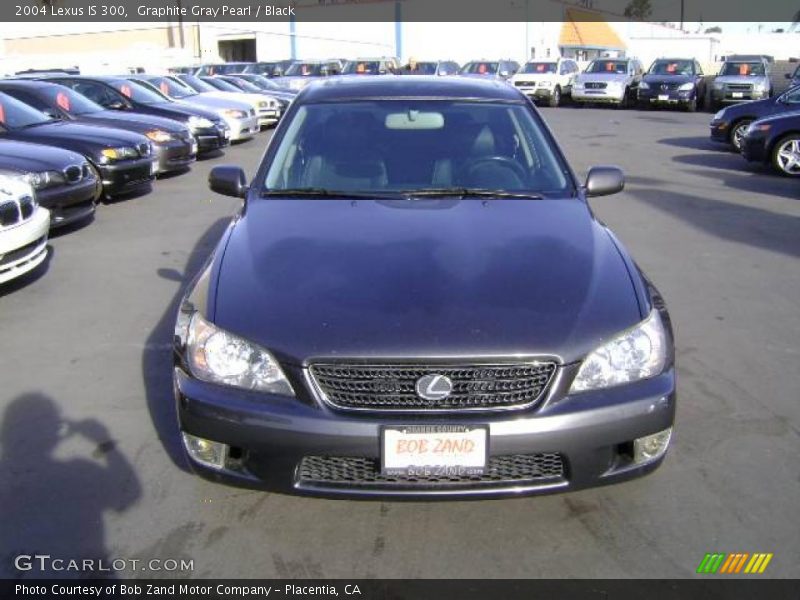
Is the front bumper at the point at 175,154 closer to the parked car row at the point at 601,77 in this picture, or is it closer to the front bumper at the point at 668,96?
the parked car row at the point at 601,77

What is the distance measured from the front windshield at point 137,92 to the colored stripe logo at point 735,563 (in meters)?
13.6

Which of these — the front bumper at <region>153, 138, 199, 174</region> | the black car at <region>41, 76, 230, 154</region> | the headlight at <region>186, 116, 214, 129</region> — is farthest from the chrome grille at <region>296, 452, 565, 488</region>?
the headlight at <region>186, 116, 214, 129</region>

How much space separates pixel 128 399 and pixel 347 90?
2232mm

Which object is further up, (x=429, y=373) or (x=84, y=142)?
(x=84, y=142)

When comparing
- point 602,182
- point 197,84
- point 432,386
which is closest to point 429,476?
point 432,386

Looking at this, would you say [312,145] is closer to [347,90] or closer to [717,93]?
[347,90]

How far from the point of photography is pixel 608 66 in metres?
29.4

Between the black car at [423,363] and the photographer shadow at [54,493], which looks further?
the photographer shadow at [54,493]

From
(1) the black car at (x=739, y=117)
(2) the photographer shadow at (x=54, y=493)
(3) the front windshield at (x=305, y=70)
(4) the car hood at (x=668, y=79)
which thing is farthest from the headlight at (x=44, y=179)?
(4) the car hood at (x=668, y=79)

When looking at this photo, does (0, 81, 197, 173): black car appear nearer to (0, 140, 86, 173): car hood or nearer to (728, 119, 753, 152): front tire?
(0, 140, 86, 173): car hood

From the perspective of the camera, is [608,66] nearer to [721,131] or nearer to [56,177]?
[721,131]

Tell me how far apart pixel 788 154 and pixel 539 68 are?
65.9 feet

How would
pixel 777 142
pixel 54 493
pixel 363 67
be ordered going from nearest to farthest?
pixel 54 493
pixel 777 142
pixel 363 67

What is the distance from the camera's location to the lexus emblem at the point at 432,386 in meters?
2.76
